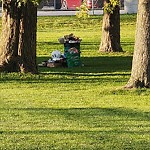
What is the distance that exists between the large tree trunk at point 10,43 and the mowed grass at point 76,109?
470 mm

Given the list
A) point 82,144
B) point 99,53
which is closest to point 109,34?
point 99,53

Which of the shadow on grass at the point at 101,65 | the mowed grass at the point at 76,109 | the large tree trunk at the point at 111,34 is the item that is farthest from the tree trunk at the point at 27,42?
the large tree trunk at the point at 111,34

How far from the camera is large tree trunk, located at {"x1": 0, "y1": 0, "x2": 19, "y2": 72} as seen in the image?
20047 mm

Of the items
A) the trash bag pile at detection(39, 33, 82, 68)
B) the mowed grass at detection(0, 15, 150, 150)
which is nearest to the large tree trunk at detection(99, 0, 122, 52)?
the mowed grass at detection(0, 15, 150, 150)

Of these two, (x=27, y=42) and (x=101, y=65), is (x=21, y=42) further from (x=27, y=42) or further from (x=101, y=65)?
(x=101, y=65)

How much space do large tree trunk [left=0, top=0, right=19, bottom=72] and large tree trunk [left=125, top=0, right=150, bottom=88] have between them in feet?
14.2

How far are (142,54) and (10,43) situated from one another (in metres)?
4.67

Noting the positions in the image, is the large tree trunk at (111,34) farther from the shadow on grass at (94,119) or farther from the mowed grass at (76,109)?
the shadow on grass at (94,119)

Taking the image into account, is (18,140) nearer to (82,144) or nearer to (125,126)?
(82,144)

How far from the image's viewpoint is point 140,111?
13695 mm

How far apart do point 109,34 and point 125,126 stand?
16.7 meters

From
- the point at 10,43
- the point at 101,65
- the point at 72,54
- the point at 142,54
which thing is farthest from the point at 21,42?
the point at 142,54

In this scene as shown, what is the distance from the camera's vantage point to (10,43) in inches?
793

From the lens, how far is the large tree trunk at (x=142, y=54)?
54.6ft
